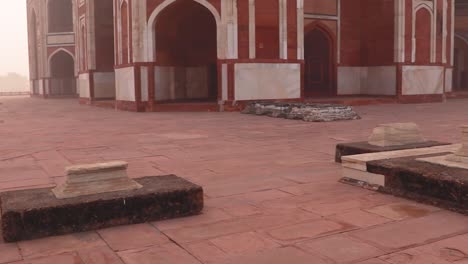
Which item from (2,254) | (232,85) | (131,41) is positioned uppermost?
(131,41)

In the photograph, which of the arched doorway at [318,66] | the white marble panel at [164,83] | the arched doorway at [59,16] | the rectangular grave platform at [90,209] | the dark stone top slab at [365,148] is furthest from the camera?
the arched doorway at [59,16]

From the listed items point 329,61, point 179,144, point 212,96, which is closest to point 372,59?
point 329,61

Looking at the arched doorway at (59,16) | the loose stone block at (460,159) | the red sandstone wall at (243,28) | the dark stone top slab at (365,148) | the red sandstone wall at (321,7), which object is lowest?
the dark stone top slab at (365,148)

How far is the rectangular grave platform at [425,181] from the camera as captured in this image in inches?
146

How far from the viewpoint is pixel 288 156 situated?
6.30 meters

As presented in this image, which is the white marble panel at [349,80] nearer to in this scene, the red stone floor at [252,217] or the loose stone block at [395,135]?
the red stone floor at [252,217]

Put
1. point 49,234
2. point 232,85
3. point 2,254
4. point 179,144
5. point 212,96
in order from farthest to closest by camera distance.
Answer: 1. point 212,96
2. point 232,85
3. point 179,144
4. point 49,234
5. point 2,254

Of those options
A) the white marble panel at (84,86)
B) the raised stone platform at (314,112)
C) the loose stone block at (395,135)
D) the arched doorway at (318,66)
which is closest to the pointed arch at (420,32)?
the arched doorway at (318,66)

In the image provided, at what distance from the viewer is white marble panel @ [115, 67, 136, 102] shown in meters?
15.4

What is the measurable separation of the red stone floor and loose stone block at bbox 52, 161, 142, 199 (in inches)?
14.2

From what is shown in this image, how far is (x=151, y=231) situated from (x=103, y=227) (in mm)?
337

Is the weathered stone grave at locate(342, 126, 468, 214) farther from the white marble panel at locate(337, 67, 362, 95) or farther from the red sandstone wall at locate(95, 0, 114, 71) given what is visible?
the red sandstone wall at locate(95, 0, 114, 71)

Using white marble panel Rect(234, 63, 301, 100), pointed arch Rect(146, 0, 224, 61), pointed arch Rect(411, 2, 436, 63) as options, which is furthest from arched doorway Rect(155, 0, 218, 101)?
pointed arch Rect(411, 2, 436, 63)

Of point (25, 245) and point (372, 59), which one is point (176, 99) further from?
→ point (25, 245)
